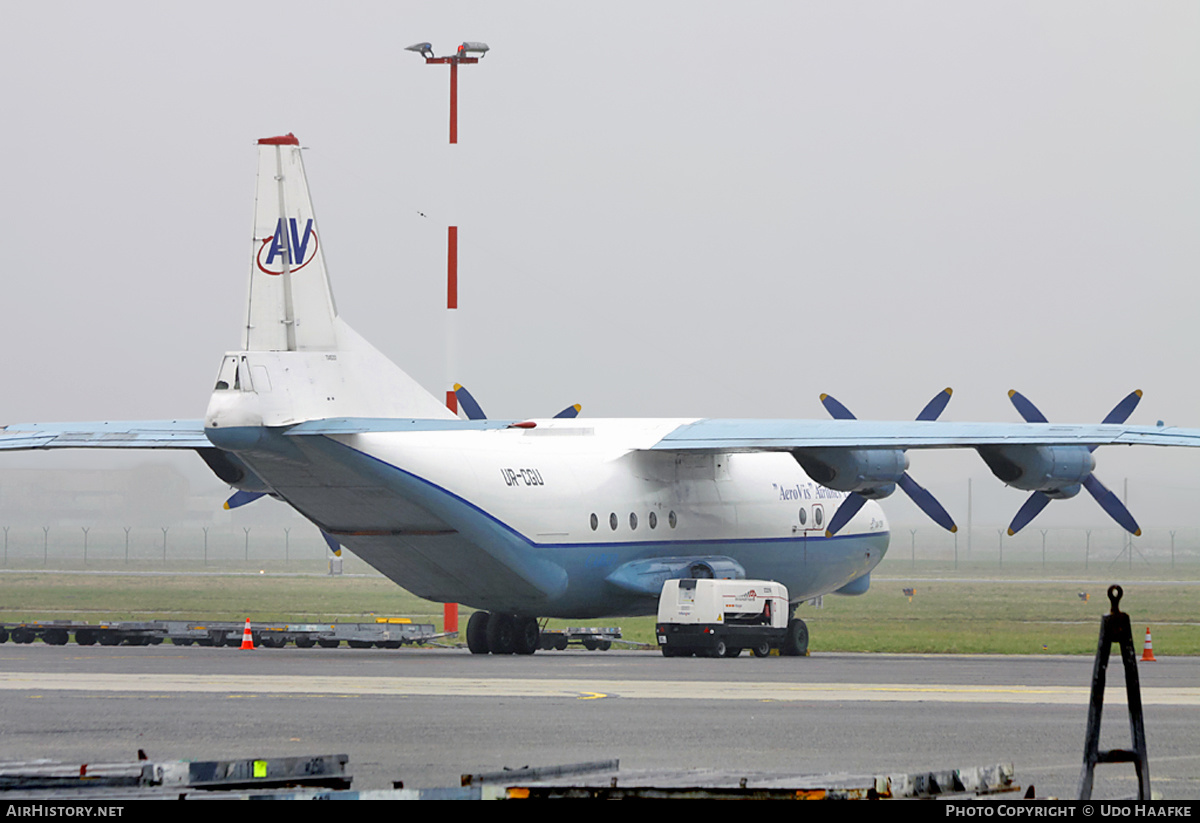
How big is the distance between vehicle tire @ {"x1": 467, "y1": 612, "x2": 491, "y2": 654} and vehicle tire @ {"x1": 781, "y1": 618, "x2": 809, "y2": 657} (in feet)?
21.2

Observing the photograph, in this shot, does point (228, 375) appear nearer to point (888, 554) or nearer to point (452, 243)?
point (452, 243)

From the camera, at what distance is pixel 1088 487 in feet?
98.3

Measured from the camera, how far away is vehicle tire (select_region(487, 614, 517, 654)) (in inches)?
1270

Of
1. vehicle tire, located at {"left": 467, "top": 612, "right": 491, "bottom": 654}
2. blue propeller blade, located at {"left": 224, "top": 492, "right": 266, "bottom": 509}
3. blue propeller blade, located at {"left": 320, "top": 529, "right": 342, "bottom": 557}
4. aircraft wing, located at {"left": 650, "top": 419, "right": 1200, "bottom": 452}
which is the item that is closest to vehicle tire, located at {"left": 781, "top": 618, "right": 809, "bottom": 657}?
aircraft wing, located at {"left": 650, "top": 419, "right": 1200, "bottom": 452}

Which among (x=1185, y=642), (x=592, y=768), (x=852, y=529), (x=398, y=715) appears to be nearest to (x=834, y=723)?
(x=398, y=715)

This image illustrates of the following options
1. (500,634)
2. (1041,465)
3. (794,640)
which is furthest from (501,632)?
(1041,465)

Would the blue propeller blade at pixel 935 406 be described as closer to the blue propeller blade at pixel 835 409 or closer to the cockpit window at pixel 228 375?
the blue propeller blade at pixel 835 409

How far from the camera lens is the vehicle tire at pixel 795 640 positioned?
33.5 metres

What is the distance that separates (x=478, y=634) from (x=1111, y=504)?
12.8 metres

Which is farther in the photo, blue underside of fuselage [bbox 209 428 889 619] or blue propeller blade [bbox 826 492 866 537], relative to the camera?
blue propeller blade [bbox 826 492 866 537]

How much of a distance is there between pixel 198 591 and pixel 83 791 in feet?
185

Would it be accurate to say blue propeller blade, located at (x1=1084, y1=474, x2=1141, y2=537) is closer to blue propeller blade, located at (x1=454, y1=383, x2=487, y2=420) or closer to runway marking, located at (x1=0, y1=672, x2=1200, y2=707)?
runway marking, located at (x1=0, y1=672, x2=1200, y2=707)

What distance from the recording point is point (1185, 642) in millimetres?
38344
